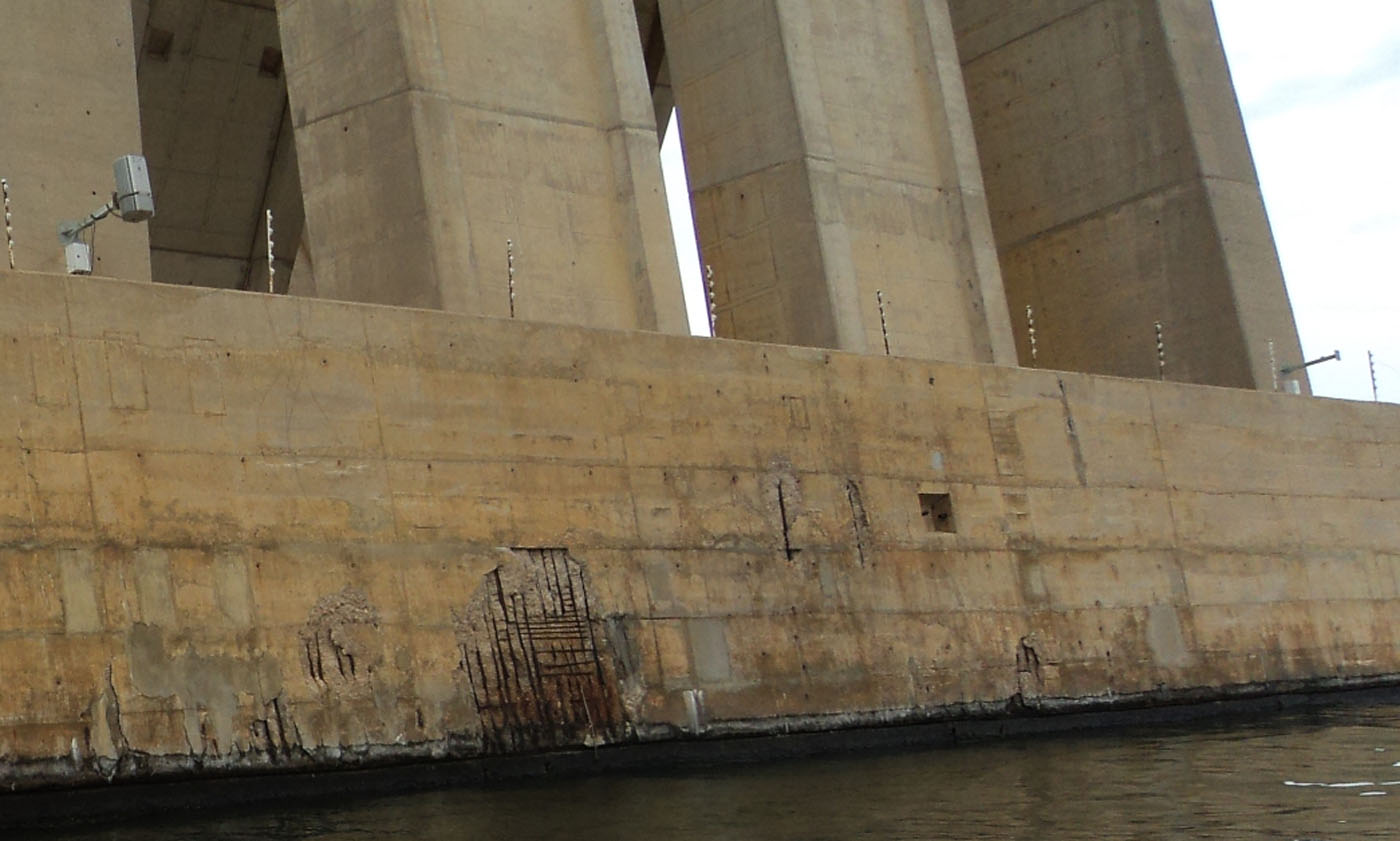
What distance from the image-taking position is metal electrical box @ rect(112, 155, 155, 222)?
13.1 m

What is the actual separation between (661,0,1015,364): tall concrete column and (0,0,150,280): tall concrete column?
628 cm

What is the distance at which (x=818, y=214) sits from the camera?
19344mm

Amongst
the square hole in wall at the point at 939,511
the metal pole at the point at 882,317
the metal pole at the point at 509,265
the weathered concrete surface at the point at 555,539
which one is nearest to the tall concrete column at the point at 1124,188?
the weathered concrete surface at the point at 555,539

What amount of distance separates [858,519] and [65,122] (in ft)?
20.9

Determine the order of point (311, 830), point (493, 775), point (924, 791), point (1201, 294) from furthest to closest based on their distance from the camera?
point (1201, 294) → point (493, 775) → point (924, 791) → point (311, 830)

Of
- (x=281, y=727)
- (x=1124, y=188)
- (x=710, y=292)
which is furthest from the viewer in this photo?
(x=1124, y=188)

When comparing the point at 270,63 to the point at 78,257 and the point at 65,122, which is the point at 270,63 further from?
the point at 78,257

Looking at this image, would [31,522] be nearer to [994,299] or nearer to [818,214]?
[818,214]

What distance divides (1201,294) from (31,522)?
14.8m

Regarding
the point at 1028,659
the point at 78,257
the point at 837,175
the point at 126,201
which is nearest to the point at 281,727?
the point at 78,257

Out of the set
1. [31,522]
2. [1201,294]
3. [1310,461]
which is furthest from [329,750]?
[1201,294]

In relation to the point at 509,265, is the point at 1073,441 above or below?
below

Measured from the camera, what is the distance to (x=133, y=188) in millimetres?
13070

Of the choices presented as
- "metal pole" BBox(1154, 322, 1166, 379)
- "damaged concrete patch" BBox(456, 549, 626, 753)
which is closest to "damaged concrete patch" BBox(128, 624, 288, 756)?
"damaged concrete patch" BBox(456, 549, 626, 753)
